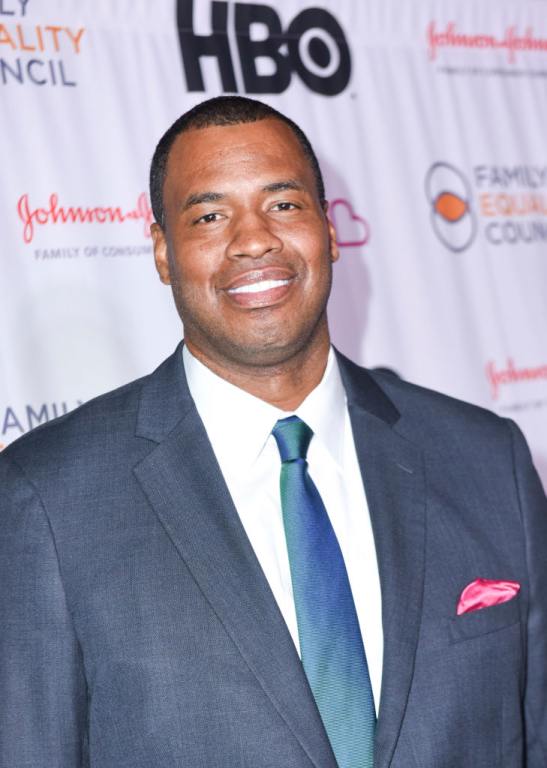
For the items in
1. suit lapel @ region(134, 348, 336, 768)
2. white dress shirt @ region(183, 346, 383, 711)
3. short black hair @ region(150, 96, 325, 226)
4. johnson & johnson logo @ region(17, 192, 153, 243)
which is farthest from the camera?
johnson & johnson logo @ region(17, 192, 153, 243)

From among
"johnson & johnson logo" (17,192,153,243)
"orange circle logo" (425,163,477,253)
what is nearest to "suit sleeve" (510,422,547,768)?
"johnson & johnson logo" (17,192,153,243)

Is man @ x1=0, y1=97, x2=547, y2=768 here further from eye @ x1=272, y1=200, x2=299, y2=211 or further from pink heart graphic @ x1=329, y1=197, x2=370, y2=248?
pink heart graphic @ x1=329, y1=197, x2=370, y2=248

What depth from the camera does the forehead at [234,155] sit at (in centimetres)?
205

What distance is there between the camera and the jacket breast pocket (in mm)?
1951

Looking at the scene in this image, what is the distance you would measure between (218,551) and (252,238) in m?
0.57

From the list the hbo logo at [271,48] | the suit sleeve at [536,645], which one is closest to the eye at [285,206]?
the suit sleeve at [536,645]

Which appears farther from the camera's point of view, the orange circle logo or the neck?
the orange circle logo

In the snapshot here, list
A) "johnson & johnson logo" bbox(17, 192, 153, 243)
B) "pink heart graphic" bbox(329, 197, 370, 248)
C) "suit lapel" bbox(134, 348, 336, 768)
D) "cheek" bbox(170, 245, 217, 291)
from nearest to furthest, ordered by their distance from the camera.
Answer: "suit lapel" bbox(134, 348, 336, 768) < "cheek" bbox(170, 245, 217, 291) < "johnson & johnson logo" bbox(17, 192, 153, 243) < "pink heart graphic" bbox(329, 197, 370, 248)

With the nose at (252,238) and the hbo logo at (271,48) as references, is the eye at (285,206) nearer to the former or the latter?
the nose at (252,238)

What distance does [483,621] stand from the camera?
6.50ft

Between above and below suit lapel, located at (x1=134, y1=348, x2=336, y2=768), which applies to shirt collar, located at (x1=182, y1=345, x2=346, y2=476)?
above

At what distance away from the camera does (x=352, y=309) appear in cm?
353

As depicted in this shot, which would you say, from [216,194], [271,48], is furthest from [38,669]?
→ [271,48]

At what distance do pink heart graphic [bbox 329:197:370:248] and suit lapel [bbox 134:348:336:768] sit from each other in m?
1.63
